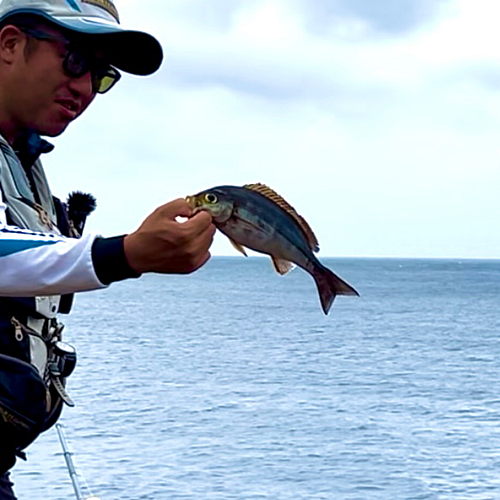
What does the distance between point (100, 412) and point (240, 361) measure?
21.5 meters

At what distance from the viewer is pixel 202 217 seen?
2945 millimetres

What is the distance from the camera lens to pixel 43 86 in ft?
11.7

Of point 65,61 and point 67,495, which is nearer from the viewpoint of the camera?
point 65,61

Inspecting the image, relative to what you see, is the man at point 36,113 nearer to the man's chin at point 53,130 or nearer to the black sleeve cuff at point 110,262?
the man's chin at point 53,130

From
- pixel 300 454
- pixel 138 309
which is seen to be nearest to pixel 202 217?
pixel 300 454

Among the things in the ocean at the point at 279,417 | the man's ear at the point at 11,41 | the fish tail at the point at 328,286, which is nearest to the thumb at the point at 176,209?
the man's ear at the point at 11,41

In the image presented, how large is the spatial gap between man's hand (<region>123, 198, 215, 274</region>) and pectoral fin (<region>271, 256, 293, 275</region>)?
0.93 meters

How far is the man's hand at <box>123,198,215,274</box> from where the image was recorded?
288cm

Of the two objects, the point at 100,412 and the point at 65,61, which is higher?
the point at 65,61

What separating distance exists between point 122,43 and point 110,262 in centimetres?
113

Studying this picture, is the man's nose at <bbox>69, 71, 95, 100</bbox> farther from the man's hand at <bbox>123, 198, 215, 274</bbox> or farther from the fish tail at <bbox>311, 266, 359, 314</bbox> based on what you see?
the fish tail at <bbox>311, 266, 359, 314</bbox>

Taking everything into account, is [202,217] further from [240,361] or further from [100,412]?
[240,361]

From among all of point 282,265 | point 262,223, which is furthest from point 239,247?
point 282,265

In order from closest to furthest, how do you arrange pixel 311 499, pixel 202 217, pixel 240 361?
pixel 202 217, pixel 311 499, pixel 240 361
